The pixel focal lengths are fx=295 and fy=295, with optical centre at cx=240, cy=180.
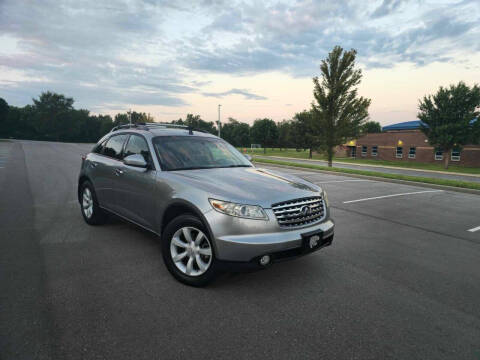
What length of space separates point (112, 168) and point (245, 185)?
2464 mm

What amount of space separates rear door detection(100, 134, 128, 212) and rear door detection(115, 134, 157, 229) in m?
0.13

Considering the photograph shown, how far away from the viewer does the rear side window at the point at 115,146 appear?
4750 millimetres

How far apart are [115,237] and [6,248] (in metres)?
1.44

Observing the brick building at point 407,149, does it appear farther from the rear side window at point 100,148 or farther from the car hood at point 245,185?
the rear side window at point 100,148

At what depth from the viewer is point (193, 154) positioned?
4.15 metres

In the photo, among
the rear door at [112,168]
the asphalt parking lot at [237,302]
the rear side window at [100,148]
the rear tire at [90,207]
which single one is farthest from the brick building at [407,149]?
the rear tire at [90,207]

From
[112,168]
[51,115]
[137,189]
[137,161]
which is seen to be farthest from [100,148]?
[51,115]

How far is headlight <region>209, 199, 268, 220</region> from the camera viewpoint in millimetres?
2912

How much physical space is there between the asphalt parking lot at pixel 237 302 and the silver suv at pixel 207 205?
452 millimetres

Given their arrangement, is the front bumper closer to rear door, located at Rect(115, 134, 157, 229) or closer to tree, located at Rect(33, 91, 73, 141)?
rear door, located at Rect(115, 134, 157, 229)

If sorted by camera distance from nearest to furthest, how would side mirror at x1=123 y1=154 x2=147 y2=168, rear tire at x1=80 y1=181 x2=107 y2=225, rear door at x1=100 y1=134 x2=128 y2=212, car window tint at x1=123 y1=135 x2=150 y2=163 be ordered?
side mirror at x1=123 y1=154 x2=147 y2=168, car window tint at x1=123 y1=135 x2=150 y2=163, rear door at x1=100 y1=134 x2=128 y2=212, rear tire at x1=80 y1=181 x2=107 y2=225

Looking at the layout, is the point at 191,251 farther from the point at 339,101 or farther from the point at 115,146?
the point at 339,101

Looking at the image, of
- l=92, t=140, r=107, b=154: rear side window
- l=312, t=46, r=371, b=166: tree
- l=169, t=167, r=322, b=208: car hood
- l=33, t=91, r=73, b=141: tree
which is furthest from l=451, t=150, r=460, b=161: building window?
l=33, t=91, r=73, b=141: tree

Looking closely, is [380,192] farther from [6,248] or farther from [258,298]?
[6,248]
